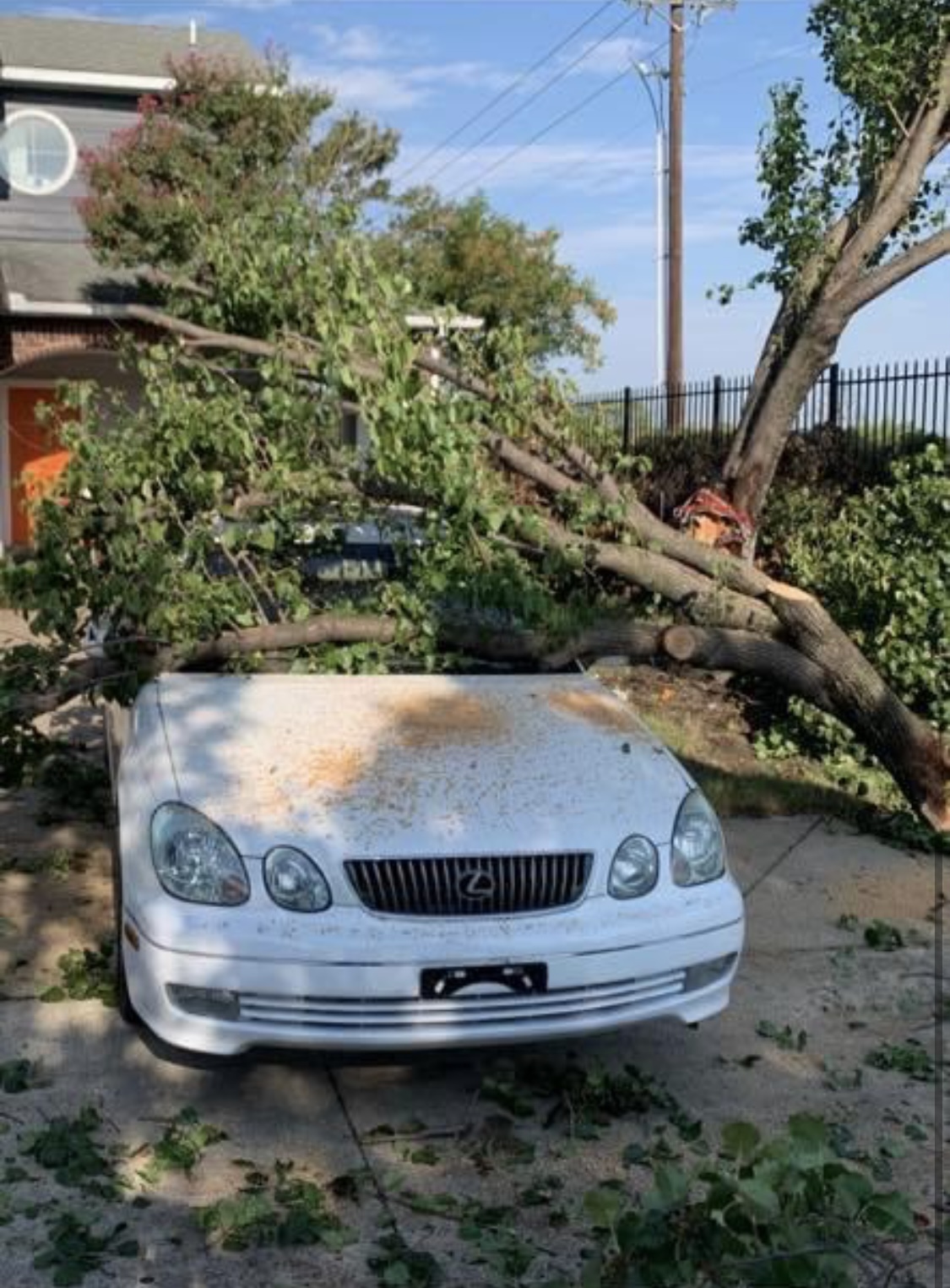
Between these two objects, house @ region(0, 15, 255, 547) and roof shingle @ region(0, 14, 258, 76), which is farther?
roof shingle @ region(0, 14, 258, 76)

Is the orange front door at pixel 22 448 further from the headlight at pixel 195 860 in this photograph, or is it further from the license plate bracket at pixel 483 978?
the license plate bracket at pixel 483 978

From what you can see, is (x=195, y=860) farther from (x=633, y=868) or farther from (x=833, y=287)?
(x=833, y=287)

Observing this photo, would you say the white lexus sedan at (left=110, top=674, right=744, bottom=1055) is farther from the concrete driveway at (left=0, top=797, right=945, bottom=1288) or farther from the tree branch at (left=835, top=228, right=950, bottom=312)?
the tree branch at (left=835, top=228, right=950, bottom=312)

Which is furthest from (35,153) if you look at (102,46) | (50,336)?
(50,336)

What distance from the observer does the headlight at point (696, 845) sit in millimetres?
4125

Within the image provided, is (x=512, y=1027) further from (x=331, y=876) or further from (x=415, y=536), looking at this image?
(x=415, y=536)

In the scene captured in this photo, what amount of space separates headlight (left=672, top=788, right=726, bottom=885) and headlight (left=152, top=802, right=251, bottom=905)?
1.24 metres

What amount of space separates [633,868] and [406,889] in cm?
66

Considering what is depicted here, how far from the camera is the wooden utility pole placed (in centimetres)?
2511

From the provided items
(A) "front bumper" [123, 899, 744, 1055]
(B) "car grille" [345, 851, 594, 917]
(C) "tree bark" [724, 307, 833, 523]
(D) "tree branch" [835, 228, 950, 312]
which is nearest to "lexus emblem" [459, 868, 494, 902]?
(B) "car grille" [345, 851, 594, 917]

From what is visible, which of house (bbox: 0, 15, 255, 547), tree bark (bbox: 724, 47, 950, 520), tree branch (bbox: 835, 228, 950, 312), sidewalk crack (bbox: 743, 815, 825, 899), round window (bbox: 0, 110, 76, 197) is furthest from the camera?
round window (bbox: 0, 110, 76, 197)

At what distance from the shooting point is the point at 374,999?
3635 mm

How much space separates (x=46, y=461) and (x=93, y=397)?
36.0 feet

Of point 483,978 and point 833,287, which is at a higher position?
point 833,287
